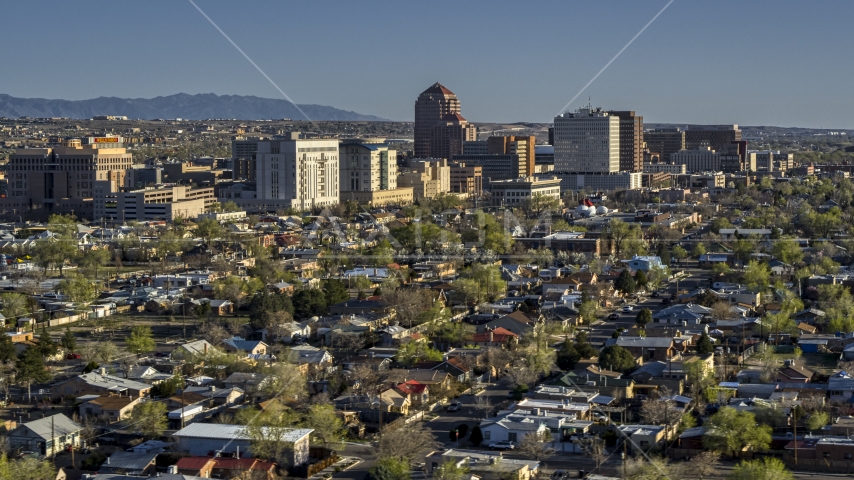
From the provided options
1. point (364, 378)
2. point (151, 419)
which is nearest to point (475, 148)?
point (364, 378)

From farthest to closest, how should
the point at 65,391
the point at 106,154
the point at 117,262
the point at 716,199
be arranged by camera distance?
the point at 716,199 < the point at 106,154 < the point at 117,262 < the point at 65,391

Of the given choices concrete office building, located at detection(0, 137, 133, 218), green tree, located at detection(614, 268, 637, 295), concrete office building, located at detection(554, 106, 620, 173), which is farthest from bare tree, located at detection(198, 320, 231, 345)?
concrete office building, located at detection(554, 106, 620, 173)

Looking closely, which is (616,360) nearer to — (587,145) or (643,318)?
(643,318)

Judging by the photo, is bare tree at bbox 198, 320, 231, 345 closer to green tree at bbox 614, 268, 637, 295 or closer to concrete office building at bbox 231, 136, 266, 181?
green tree at bbox 614, 268, 637, 295

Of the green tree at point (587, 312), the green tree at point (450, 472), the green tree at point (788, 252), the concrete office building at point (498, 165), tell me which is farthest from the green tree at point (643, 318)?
the concrete office building at point (498, 165)

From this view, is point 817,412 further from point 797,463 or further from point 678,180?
point 678,180

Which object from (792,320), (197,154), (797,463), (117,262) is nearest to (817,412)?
(797,463)
